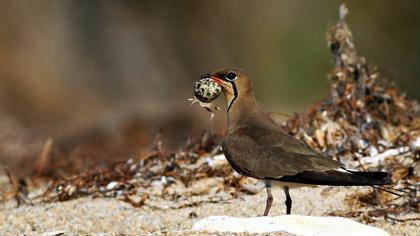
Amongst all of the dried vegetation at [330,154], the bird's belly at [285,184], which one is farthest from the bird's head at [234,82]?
the dried vegetation at [330,154]

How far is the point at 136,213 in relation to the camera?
513 centimetres

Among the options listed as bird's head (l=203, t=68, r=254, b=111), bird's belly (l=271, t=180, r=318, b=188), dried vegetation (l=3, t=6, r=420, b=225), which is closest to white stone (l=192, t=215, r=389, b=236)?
bird's belly (l=271, t=180, r=318, b=188)

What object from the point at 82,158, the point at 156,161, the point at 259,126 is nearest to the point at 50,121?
the point at 82,158

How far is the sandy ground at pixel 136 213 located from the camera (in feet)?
15.9

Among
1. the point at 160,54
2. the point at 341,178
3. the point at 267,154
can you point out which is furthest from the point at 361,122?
the point at 160,54

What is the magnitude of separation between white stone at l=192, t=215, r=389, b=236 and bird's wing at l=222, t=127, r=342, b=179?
326 millimetres

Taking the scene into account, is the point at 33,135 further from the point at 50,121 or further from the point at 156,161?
the point at 156,161

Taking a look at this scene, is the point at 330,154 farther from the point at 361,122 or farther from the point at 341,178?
the point at 341,178

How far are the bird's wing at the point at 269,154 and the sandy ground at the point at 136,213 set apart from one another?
1.75 feet

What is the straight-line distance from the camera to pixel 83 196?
5.57 m

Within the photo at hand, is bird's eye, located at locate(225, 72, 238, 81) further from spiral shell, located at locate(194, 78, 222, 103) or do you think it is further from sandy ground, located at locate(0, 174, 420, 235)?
sandy ground, located at locate(0, 174, 420, 235)

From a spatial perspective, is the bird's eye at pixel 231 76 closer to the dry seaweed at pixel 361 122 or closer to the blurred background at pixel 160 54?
the dry seaweed at pixel 361 122

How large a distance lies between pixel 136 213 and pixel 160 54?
8.03m

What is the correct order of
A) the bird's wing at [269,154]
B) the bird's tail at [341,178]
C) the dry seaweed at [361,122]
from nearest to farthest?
1. the bird's tail at [341,178]
2. the bird's wing at [269,154]
3. the dry seaweed at [361,122]
